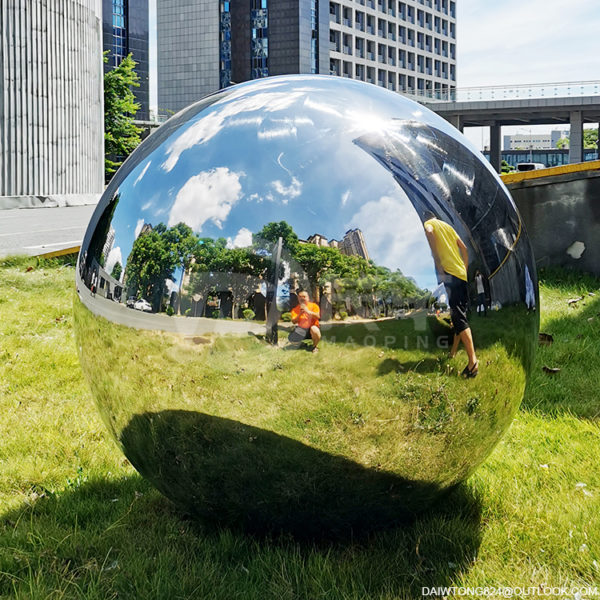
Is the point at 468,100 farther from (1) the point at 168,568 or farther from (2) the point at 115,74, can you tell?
(1) the point at 168,568

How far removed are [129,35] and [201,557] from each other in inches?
4134

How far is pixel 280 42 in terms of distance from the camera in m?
88.1

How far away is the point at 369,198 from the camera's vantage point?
268cm

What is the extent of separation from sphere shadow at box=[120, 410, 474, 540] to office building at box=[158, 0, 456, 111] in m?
86.2

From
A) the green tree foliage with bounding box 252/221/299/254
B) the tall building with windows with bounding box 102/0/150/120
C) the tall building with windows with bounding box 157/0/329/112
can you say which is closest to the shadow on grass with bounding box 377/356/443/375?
the green tree foliage with bounding box 252/221/299/254

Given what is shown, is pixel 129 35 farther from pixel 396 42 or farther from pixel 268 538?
pixel 268 538

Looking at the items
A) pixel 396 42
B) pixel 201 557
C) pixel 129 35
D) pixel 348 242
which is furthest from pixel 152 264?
pixel 129 35

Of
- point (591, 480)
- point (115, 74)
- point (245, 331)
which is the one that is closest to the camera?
point (245, 331)

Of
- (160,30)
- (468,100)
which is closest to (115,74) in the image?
(468,100)

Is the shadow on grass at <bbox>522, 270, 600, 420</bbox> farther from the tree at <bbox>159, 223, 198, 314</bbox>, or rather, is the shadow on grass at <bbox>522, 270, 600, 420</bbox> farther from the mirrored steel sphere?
the tree at <bbox>159, 223, 198, 314</bbox>

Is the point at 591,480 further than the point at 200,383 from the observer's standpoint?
Yes

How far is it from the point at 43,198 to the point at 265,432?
2706 cm

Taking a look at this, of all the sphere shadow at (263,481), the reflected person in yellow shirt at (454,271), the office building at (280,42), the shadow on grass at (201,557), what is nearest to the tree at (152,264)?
the sphere shadow at (263,481)

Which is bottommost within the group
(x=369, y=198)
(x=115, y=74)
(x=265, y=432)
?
(x=265, y=432)
